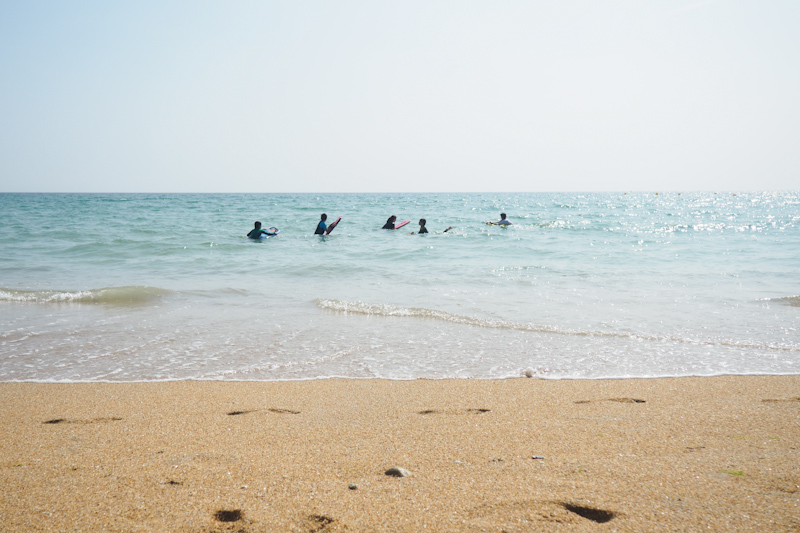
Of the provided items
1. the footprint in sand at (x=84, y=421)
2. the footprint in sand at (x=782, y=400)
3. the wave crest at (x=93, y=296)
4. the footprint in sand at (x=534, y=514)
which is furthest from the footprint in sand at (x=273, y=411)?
the wave crest at (x=93, y=296)

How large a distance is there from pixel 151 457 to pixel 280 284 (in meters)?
7.04

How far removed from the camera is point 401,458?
2762 millimetres

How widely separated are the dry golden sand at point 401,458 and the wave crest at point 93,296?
4.12 meters

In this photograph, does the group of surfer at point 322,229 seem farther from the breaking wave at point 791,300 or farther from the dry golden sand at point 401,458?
the dry golden sand at point 401,458

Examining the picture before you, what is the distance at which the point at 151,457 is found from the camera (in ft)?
9.09

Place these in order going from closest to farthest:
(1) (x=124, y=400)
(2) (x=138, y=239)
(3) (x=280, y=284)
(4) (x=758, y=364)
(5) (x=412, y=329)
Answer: (1) (x=124, y=400)
(4) (x=758, y=364)
(5) (x=412, y=329)
(3) (x=280, y=284)
(2) (x=138, y=239)

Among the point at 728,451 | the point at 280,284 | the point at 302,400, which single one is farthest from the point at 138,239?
the point at 728,451

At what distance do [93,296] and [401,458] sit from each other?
7647 millimetres

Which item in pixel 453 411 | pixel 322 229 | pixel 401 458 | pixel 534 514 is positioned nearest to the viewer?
pixel 534 514

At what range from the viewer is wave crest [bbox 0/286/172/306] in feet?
26.0

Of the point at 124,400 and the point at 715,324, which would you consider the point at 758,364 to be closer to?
the point at 715,324

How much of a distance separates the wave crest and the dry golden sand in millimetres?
4118

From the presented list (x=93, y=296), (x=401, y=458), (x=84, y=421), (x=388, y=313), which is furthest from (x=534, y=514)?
(x=93, y=296)

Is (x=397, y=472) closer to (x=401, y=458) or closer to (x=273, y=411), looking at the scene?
(x=401, y=458)
